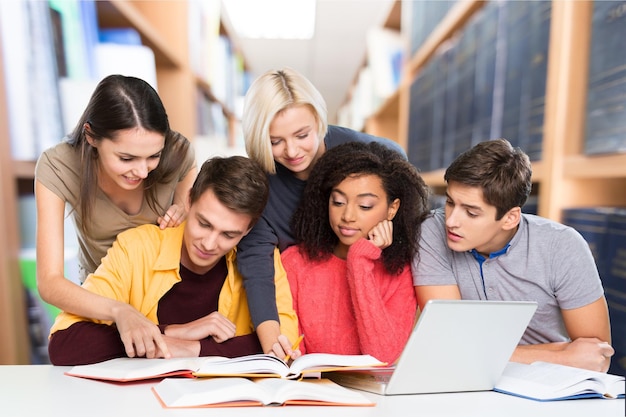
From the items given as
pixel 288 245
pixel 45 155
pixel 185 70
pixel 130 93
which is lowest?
pixel 288 245

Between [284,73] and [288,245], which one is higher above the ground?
[284,73]

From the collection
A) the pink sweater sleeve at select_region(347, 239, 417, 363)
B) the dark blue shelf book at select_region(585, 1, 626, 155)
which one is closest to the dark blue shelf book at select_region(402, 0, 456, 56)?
the dark blue shelf book at select_region(585, 1, 626, 155)

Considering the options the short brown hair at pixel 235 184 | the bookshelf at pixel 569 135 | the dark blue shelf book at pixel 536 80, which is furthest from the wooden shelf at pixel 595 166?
the short brown hair at pixel 235 184

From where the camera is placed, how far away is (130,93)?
1.06 meters

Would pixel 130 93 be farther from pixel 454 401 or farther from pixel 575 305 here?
pixel 575 305

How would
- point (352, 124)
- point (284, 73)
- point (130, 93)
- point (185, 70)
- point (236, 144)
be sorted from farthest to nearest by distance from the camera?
point (352, 124), point (236, 144), point (185, 70), point (284, 73), point (130, 93)

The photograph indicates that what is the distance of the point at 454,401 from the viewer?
771 millimetres

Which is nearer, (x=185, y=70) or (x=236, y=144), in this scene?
(x=185, y=70)

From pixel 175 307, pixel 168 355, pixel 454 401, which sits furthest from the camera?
pixel 175 307

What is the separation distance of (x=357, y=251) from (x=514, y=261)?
0.37m

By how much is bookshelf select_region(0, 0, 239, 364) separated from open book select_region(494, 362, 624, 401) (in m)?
1.00

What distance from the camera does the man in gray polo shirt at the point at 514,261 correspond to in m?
1.11

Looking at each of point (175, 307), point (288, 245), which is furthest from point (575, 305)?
point (175, 307)

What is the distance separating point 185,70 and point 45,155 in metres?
1.12
